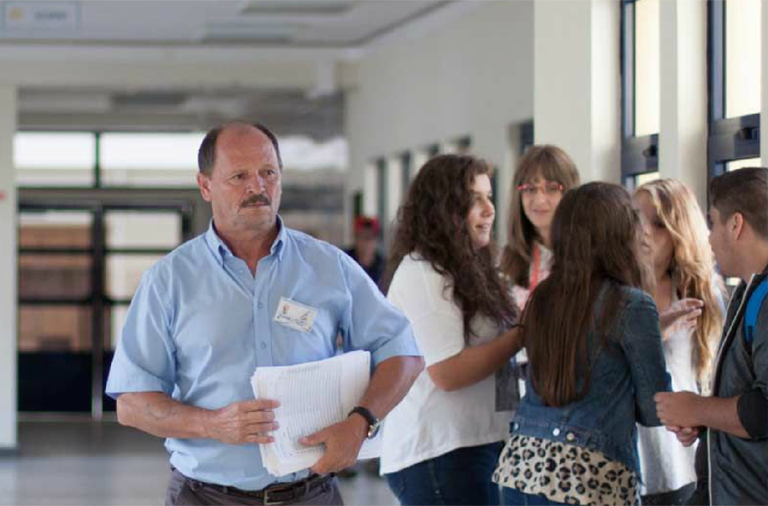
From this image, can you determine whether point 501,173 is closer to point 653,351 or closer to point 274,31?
point 274,31

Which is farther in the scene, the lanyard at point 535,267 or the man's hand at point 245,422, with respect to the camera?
the lanyard at point 535,267

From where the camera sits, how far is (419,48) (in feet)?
39.7

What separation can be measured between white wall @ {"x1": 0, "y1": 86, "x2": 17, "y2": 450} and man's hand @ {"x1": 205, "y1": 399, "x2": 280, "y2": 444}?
1112cm

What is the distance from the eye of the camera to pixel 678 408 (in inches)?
134

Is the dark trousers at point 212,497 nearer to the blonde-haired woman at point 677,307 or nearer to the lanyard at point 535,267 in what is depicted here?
the blonde-haired woman at point 677,307

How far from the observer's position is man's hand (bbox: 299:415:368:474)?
3.24 meters

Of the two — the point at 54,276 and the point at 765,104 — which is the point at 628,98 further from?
the point at 54,276

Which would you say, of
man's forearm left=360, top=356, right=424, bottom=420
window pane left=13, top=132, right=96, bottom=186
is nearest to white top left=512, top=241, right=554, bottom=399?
man's forearm left=360, top=356, right=424, bottom=420

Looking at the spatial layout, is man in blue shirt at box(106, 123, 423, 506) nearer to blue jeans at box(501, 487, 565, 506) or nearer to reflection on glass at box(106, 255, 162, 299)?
blue jeans at box(501, 487, 565, 506)

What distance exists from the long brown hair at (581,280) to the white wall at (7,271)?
1095 cm

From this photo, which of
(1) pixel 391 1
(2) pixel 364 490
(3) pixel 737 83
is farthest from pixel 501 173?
(3) pixel 737 83

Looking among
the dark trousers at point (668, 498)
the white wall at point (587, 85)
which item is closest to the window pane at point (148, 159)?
the white wall at point (587, 85)

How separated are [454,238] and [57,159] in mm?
13776

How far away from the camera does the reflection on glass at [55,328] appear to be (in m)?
17.3
